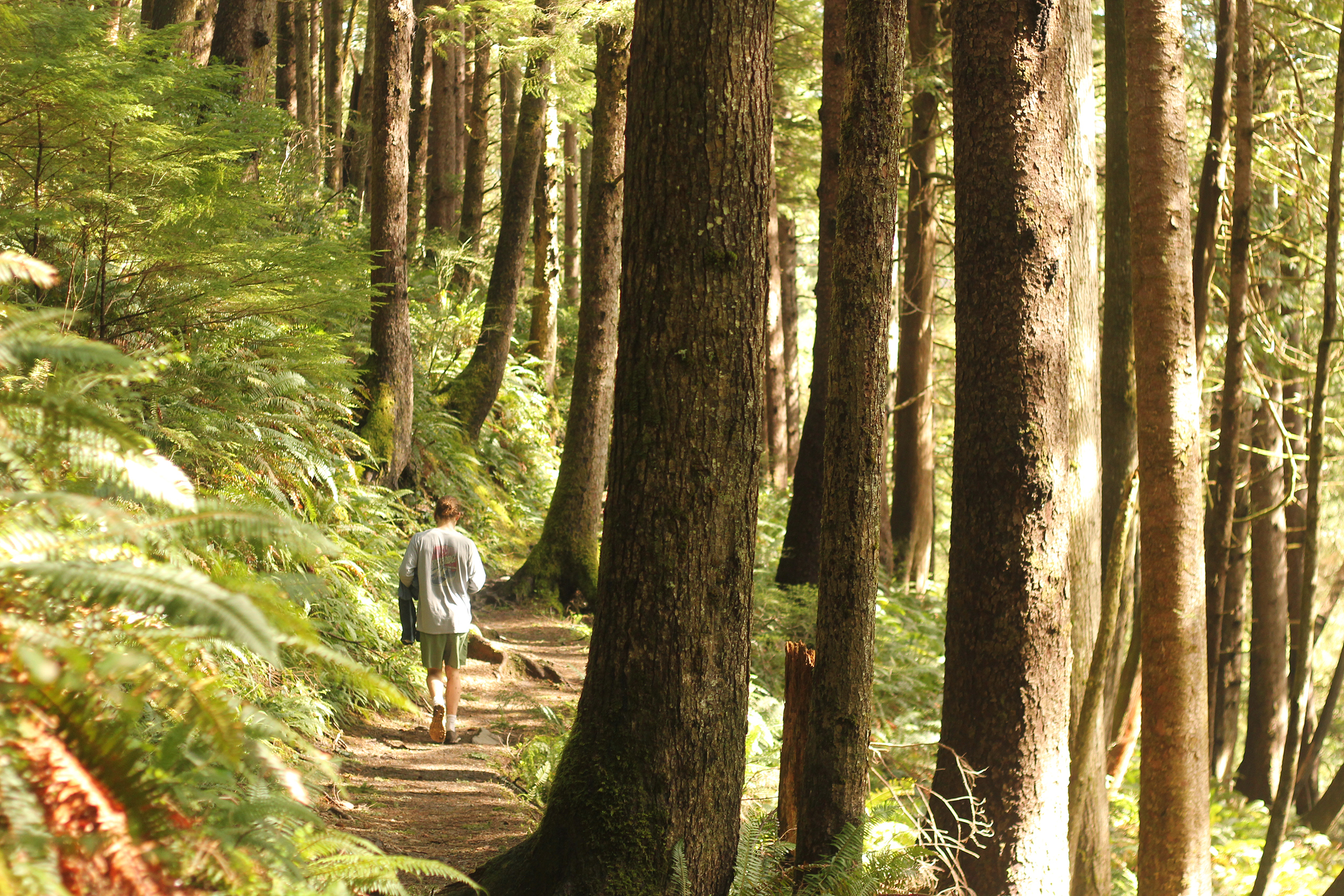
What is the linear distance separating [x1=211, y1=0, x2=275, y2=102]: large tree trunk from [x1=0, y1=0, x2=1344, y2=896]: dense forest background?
5 cm

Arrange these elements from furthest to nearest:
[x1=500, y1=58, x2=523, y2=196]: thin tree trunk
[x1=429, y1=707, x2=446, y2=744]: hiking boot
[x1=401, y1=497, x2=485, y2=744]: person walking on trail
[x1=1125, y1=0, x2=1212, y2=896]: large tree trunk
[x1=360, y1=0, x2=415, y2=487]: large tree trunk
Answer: [x1=500, y1=58, x2=523, y2=196]: thin tree trunk
[x1=360, y1=0, x2=415, y2=487]: large tree trunk
[x1=401, y1=497, x2=485, y2=744]: person walking on trail
[x1=429, y1=707, x2=446, y2=744]: hiking boot
[x1=1125, y1=0, x2=1212, y2=896]: large tree trunk

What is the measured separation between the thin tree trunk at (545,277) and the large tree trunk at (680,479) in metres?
12.2

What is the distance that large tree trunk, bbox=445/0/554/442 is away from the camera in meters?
14.2

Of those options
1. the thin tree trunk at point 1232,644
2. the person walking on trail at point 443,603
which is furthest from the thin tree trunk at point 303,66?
the thin tree trunk at point 1232,644

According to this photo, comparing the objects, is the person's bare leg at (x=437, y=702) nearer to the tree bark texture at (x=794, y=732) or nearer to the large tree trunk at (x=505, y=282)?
the tree bark texture at (x=794, y=732)

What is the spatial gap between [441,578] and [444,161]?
553 inches

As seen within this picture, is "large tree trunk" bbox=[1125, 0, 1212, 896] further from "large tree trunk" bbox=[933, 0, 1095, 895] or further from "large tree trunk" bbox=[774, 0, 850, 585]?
"large tree trunk" bbox=[774, 0, 850, 585]

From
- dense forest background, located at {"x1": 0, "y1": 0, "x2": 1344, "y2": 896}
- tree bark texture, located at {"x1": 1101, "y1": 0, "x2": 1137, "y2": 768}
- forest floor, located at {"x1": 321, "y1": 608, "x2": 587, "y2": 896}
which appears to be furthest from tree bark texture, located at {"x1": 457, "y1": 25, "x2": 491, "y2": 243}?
tree bark texture, located at {"x1": 1101, "y1": 0, "x2": 1137, "y2": 768}

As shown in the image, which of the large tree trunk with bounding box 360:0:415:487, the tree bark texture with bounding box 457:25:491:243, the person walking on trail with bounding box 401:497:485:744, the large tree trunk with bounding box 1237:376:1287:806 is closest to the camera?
the person walking on trail with bounding box 401:497:485:744

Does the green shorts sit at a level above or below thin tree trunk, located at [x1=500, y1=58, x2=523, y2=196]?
below

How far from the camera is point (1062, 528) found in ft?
16.4

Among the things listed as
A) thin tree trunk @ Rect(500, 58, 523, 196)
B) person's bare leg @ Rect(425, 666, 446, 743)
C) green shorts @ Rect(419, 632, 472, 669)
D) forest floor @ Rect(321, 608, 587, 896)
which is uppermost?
thin tree trunk @ Rect(500, 58, 523, 196)

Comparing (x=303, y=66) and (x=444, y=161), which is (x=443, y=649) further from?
(x=303, y=66)

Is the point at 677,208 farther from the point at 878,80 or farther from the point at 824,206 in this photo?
the point at 824,206
